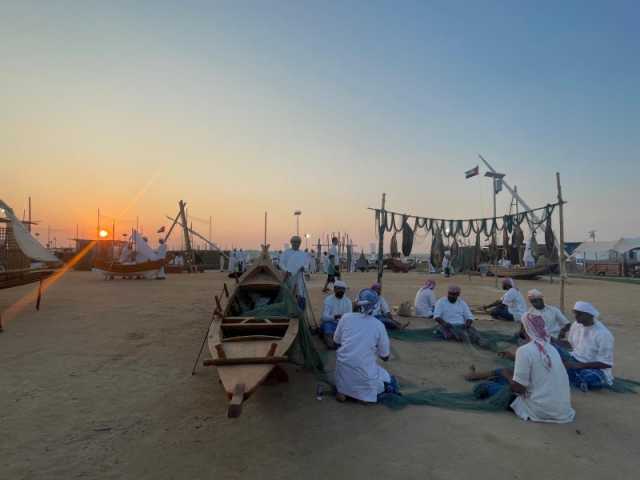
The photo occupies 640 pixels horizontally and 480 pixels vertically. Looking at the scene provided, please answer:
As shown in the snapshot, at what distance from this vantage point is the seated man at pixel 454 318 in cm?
728

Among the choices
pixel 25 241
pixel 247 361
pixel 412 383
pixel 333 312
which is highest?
pixel 25 241

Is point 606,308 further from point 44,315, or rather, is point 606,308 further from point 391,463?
point 44,315

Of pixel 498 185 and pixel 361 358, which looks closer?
pixel 361 358

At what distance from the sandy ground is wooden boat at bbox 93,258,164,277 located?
47.4 feet

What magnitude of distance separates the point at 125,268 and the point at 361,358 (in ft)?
61.2

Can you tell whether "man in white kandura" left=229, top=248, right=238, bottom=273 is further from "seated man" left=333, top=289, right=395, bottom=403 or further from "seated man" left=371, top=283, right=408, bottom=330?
"seated man" left=333, top=289, right=395, bottom=403

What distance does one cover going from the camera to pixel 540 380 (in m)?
3.73

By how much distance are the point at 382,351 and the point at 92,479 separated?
284 cm

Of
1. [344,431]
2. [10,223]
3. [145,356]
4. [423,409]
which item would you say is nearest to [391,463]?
[344,431]

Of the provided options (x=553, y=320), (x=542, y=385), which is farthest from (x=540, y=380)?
(x=553, y=320)

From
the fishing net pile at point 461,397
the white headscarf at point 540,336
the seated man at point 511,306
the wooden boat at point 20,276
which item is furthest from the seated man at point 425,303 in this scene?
the wooden boat at point 20,276

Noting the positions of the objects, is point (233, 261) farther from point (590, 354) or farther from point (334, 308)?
point (590, 354)

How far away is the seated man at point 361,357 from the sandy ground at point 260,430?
205 mm

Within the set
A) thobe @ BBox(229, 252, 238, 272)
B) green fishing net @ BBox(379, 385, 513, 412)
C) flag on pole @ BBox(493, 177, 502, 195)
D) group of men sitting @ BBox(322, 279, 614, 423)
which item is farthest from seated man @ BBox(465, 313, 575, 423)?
thobe @ BBox(229, 252, 238, 272)
